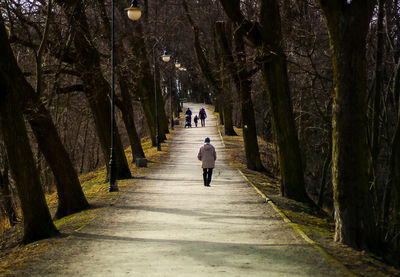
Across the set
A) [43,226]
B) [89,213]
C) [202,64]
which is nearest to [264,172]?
[202,64]

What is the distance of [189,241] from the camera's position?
10.0 meters

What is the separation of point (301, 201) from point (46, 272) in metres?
9.05

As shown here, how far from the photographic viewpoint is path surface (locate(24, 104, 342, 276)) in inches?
313

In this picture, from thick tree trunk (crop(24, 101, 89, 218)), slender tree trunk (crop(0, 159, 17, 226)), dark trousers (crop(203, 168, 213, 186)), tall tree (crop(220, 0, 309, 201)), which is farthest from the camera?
dark trousers (crop(203, 168, 213, 186))

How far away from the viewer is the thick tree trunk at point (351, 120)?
9117 millimetres

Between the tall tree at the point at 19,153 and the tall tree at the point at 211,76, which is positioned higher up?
the tall tree at the point at 211,76

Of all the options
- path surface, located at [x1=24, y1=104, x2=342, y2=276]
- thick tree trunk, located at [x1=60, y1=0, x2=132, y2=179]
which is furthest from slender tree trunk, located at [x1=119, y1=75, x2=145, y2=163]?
path surface, located at [x1=24, y1=104, x2=342, y2=276]

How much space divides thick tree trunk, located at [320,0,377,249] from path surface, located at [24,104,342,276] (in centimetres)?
109

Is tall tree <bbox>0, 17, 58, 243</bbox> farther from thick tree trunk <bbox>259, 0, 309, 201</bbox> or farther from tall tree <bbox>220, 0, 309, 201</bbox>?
thick tree trunk <bbox>259, 0, 309, 201</bbox>

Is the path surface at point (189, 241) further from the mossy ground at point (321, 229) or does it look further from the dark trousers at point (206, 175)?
the dark trousers at point (206, 175)

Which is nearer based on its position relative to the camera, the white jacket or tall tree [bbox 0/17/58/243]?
tall tree [bbox 0/17/58/243]

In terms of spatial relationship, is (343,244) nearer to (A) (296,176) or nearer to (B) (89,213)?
(A) (296,176)

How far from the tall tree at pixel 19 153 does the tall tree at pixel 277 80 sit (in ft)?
20.8

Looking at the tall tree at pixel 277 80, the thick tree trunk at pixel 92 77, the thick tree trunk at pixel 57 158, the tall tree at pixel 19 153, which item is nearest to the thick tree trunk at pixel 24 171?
the tall tree at pixel 19 153
